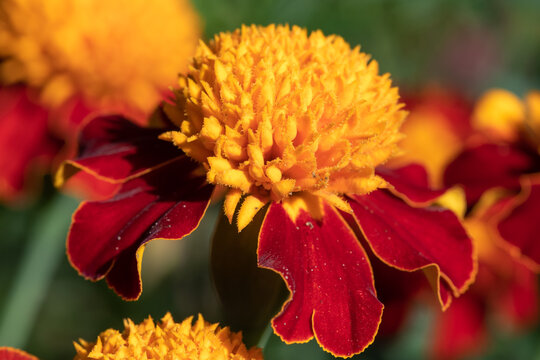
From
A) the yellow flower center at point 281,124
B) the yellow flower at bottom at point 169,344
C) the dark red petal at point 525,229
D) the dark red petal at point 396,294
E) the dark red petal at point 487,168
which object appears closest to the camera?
the yellow flower at bottom at point 169,344

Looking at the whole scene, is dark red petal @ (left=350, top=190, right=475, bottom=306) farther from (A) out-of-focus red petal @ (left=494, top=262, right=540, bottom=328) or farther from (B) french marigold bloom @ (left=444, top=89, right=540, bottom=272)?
(A) out-of-focus red petal @ (left=494, top=262, right=540, bottom=328)

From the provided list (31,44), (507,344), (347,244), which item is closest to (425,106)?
(507,344)

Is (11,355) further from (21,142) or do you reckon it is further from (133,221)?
(21,142)

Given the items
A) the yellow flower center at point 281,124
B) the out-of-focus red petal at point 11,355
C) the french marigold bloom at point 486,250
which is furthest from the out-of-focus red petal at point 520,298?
the out-of-focus red petal at point 11,355

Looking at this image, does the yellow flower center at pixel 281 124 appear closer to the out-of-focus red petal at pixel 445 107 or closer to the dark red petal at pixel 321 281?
the dark red petal at pixel 321 281

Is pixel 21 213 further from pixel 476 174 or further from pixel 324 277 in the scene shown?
pixel 324 277

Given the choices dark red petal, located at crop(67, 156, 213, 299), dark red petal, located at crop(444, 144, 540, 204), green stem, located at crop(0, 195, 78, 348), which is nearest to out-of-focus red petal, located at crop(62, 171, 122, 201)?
green stem, located at crop(0, 195, 78, 348)
